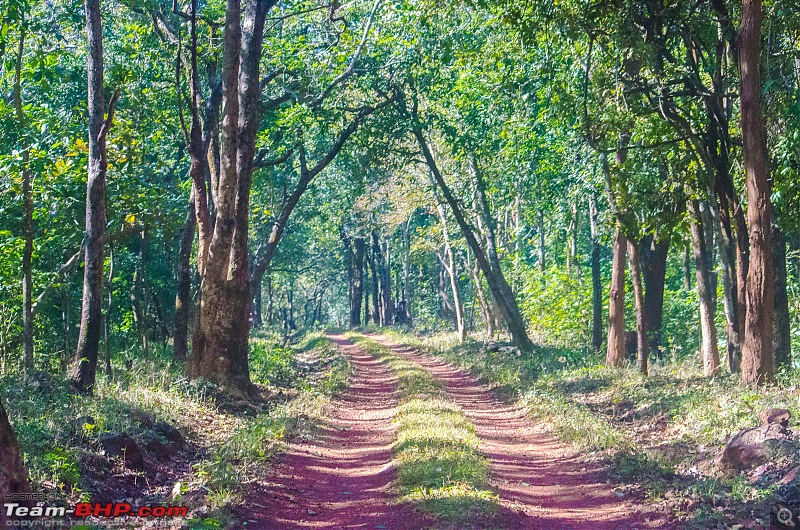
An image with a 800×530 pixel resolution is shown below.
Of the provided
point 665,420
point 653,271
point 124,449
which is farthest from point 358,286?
point 124,449

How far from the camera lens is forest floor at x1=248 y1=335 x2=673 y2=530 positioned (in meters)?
7.15

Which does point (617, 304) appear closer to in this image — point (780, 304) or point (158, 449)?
point (780, 304)

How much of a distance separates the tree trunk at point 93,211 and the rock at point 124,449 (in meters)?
3.19

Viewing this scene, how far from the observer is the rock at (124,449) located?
26.3ft

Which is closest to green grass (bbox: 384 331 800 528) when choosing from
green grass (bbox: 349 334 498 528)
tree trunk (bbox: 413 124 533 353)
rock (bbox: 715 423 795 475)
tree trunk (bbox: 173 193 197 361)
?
rock (bbox: 715 423 795 475)

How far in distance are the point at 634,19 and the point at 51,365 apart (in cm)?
1276

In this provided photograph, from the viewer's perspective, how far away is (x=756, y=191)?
1026cm

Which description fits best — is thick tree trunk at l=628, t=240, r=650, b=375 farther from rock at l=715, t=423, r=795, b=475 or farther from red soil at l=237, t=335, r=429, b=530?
rock at l=715, t=423, r=795, b=475

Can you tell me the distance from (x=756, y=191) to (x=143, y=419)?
29.0ft

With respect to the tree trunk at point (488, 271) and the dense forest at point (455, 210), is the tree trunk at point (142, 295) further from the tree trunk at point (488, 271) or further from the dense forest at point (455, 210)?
the tree trunk at point (488, 271)

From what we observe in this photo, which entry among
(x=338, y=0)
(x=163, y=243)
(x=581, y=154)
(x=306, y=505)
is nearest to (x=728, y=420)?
(x=306, y=505)

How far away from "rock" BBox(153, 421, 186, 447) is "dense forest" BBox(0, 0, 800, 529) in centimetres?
5

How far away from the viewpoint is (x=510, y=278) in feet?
114

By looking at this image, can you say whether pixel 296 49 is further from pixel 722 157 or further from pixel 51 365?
pixel 722 157
